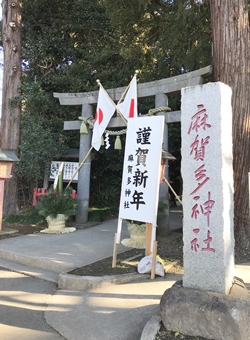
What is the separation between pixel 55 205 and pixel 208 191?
5.32 meters

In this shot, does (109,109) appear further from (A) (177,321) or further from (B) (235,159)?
(A) (177,321)

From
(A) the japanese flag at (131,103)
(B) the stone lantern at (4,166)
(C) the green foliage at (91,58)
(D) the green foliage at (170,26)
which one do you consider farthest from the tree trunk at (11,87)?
(A) the japanese flag at (131,103)

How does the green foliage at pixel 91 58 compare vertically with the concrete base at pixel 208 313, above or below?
above

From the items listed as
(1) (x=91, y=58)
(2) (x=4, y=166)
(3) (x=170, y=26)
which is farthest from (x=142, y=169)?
(1) (x=91, y=58)

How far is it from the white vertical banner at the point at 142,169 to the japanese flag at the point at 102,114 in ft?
9.38

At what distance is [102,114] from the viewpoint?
8.02 metres

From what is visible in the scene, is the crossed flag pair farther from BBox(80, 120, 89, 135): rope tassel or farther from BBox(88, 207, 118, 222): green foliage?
BBox(88, 207, 118, 222): green foliage

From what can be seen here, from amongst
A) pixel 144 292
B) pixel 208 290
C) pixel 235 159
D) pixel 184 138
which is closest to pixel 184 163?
pixel 184 138

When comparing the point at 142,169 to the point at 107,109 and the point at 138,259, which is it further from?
the point at 107,109

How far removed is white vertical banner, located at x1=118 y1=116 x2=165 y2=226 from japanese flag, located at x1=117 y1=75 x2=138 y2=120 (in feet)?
7.58

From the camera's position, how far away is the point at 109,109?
7957 mm

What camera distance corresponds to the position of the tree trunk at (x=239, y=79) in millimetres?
5512

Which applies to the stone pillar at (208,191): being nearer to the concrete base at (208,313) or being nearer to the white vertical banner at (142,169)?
the concrete base at (208,313)

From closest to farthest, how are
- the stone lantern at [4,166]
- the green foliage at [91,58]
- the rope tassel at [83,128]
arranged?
the stone lantern at [4,166], the rope tassel at [83,128], the green foliage at [91,58]
